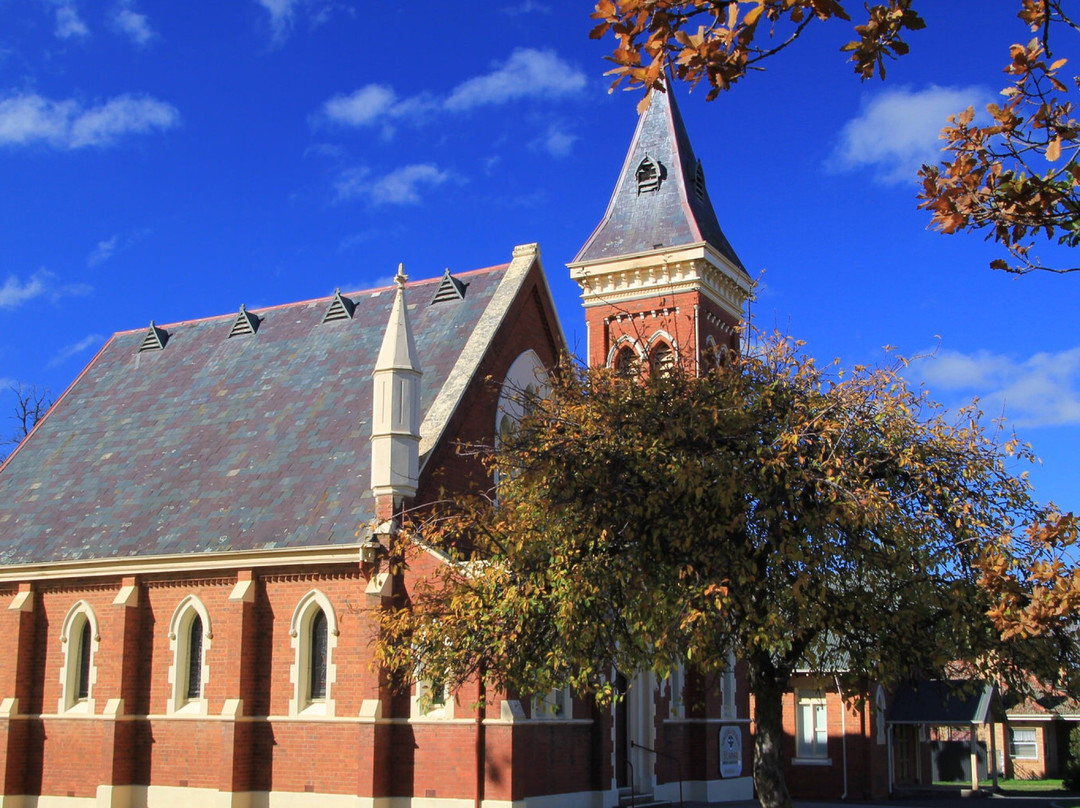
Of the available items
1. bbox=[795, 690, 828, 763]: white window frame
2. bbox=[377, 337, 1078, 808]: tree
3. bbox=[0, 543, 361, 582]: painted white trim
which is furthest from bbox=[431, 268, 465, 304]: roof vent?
bbox=[795, 690, 828, 763]: white window frame

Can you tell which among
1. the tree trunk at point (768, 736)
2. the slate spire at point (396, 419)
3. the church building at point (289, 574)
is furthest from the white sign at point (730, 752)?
the tree trunk at point (768, 736)

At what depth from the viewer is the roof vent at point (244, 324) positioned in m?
32.2

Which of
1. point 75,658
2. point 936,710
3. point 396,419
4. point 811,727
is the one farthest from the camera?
A: point 936,710

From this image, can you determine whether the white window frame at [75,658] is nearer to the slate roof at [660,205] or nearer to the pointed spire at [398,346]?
the pointed spire at [398,346]

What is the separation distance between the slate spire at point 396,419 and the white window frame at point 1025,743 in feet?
143

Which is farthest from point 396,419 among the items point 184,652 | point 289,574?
point 184,652

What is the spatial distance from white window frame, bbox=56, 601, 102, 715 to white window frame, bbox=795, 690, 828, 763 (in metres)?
21.7

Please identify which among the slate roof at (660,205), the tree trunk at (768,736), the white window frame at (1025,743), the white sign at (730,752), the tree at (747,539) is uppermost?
the slate roof at (660,205)

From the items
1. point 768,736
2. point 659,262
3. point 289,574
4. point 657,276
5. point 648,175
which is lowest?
point 768,736

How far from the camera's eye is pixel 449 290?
29.3 meters

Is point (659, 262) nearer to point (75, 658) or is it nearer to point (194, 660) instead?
point (194, 660)

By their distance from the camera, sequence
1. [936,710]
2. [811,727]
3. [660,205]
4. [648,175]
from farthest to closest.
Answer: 1. [936,710]
2. [811,727]
3. [648,175]
4. [660,205]

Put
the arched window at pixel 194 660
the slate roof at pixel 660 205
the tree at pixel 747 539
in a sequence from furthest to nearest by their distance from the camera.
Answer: the slate roof at pixel 660 205 → the arched window at pixel 194 660 → the tree at pixel 747 539

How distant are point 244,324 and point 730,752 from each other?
17.5 meters
